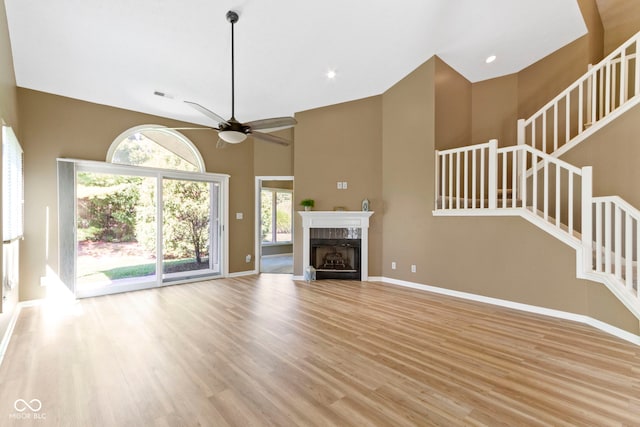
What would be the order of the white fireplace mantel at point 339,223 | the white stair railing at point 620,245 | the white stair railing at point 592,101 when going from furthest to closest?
the white fireplace mantel at point 339,223 → the white stair railing at point 592,101 → the white stair railing at point 620,245

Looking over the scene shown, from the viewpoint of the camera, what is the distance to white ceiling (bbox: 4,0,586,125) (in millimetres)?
3016

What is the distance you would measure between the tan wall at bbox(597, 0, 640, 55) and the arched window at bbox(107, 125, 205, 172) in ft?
25.6

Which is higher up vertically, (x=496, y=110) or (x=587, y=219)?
(x=496, y=110)

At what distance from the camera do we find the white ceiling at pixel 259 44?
302 cm

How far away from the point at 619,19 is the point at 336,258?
650cm

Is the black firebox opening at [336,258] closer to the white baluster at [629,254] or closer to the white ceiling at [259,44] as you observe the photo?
the white ceiling at [259,44]

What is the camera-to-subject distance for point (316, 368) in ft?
7.47

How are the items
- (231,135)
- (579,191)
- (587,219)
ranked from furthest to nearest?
(579,191), (587,219), (231,135)

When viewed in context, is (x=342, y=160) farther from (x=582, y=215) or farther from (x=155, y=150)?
(x=582, y=215)

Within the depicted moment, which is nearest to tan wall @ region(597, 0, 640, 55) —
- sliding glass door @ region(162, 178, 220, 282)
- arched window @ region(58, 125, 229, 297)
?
arched window @ region(58, 125, 229, 297)

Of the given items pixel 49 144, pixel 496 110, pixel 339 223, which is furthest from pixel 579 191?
pixel 49 144

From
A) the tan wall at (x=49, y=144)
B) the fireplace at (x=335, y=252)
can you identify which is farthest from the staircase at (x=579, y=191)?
the tan wall at (x=49, y=144)

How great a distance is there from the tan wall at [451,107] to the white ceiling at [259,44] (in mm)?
246

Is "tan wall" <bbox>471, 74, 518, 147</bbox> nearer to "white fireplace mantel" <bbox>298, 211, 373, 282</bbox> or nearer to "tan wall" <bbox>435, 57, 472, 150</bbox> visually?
"tan wall" <bbox>435, 57, 472, 150</bbox>
